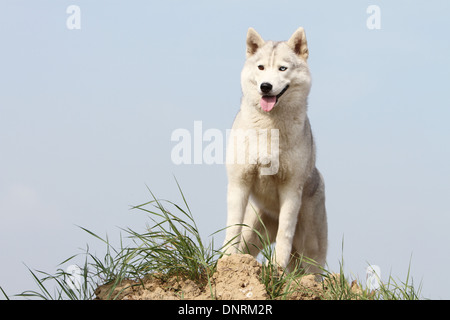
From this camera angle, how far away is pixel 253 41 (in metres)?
7.32

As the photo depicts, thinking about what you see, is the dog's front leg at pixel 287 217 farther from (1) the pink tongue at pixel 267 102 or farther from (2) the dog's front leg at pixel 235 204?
→ (1) the pink tongue at pixel 267 102

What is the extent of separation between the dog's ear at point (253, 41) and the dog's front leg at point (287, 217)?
6.12 feet

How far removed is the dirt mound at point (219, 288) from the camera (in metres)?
5.38

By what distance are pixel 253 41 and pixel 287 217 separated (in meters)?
2.36

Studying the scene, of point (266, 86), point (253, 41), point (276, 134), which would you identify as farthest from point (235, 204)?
point (253, 41)

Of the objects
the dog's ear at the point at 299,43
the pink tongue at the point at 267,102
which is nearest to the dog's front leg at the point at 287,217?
the pink tongue at the point at 267,102

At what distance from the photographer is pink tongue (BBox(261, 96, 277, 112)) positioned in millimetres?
6999

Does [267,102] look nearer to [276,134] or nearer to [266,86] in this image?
[266,86]

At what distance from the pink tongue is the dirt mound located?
2.08 meters

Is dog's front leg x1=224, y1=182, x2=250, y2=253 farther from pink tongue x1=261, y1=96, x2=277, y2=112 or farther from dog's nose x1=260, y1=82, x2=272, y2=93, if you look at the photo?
dog's nose x1=260, y1=82, x2=272, y2=93

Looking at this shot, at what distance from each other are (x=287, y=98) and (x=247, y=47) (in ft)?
2.85

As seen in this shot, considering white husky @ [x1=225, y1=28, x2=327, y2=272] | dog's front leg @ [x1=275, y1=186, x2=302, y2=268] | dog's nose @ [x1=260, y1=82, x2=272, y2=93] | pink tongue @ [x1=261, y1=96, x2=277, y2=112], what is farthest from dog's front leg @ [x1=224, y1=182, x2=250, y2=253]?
dog's nose @ [x1=260, y1=82, x2=272, y2=93]
